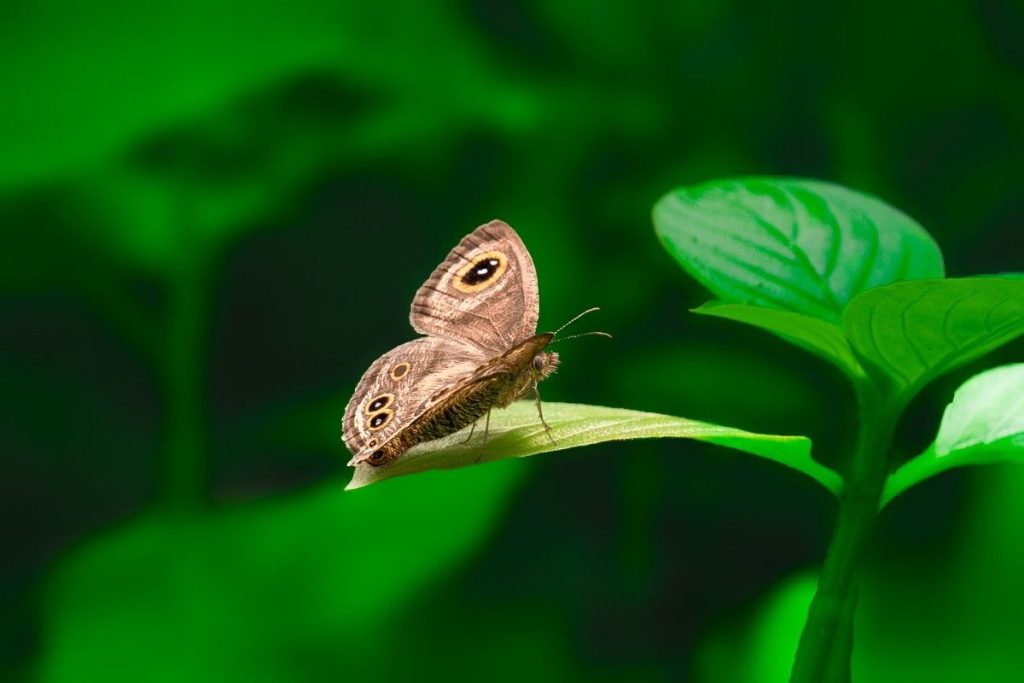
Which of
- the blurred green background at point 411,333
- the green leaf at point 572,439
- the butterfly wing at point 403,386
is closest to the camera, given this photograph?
the green leaf at point 572,439

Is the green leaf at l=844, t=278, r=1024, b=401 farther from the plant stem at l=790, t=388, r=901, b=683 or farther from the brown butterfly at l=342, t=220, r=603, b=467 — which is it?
the brown butterfly at l=342, t=220, r=603, b=467

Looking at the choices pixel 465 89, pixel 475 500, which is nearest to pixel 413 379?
pixel 475 500

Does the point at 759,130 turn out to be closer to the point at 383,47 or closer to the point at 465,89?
the point at 465,89

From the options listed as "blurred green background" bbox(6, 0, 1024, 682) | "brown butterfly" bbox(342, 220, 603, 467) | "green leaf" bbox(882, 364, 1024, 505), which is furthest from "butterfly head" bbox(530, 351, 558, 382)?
"blurred green background" bbox(6, 0, 1024, 682)

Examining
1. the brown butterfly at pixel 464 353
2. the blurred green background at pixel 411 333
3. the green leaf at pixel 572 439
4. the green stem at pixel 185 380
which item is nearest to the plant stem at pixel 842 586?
the green leaf at pixel 572 439

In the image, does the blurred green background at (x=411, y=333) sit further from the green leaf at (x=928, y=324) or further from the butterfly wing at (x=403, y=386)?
the green leaf at (x=928, y=324)

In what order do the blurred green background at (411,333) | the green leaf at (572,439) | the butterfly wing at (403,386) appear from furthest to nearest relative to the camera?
the blurred green background at (411,333) → the butterfly wing at (403,386) → the green leaf at (572,439)

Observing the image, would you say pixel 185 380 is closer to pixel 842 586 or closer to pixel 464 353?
pixel 464 353
